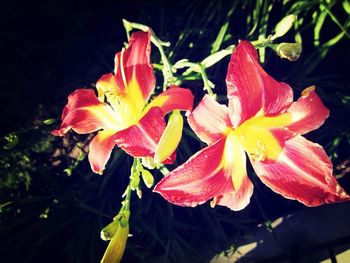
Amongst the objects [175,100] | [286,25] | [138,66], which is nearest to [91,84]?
[138,66]

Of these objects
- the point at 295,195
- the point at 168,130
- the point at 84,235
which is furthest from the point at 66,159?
the point at 295,195

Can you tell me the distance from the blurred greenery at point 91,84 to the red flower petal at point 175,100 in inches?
27.0

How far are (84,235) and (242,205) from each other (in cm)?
97

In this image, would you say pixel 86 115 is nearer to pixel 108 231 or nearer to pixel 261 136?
pixel 108 231

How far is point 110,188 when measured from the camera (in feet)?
5.57

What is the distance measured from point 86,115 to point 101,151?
0.47ft

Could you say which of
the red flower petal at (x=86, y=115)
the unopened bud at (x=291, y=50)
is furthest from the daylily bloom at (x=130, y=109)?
the unopened bud at (x=291, y=50)

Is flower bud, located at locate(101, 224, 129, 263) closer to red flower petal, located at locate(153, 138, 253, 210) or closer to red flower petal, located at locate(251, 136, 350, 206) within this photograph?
red flower petal, located at locate(153, 138, 253, 210)

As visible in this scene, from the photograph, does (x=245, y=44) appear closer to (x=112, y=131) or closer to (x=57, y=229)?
(x=112, y=131)

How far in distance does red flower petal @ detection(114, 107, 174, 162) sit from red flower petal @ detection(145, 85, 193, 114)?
3cm

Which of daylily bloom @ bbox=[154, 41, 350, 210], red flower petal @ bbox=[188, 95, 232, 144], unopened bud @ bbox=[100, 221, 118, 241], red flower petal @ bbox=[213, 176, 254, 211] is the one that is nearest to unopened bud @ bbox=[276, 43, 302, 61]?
daylily bloom @ bbox=[154, 41, 350, 210]

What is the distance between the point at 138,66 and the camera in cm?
90

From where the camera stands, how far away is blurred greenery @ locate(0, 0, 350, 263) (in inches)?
61.2

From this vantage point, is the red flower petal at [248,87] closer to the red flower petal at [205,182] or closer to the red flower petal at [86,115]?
the red flower petal at [205,182]
